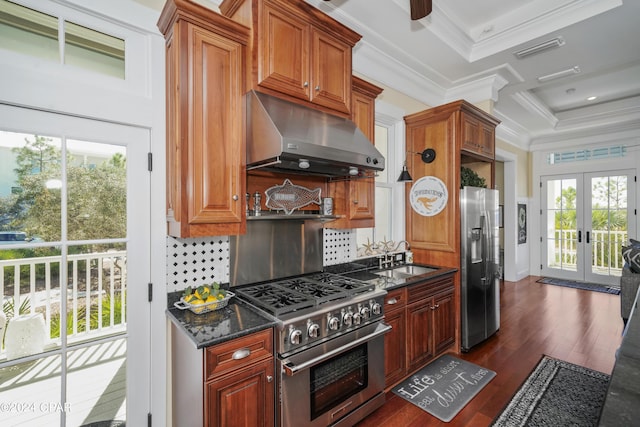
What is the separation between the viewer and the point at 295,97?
2.09 metres

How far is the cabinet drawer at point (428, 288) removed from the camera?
8.71ft

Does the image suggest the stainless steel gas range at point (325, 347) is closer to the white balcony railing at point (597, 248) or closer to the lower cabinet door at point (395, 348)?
the lower cabinet door at point (395, 348)

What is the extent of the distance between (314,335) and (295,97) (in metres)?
1.57

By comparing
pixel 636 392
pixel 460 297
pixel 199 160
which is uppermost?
pixel 199 160

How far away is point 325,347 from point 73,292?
58.1 inches

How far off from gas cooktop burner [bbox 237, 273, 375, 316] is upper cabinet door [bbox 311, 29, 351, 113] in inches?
53.9

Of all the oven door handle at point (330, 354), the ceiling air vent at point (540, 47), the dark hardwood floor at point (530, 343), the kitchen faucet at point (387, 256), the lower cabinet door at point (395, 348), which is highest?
the ceiling air vent at point (540, 47)

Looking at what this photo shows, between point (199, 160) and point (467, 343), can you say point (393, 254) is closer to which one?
point (467, 343)

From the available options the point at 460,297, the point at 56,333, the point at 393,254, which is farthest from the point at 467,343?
the point at 56,333

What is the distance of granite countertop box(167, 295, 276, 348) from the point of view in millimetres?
1485

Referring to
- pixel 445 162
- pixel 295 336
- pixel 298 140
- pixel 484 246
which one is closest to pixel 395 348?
pixel 295 336

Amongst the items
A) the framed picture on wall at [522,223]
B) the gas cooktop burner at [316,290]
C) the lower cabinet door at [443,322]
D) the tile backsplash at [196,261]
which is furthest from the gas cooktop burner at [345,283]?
the framed picture on wall at [522,223]

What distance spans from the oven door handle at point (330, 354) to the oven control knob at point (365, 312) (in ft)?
0.43

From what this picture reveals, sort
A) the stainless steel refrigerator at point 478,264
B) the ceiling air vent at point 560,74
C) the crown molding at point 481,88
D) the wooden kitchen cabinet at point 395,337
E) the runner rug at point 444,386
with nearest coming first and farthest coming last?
the runner rug at point 444,386 < the wooden kitchen cabinet at point 395,337 < the stainless steel refrigerator at point 478,264 < the ceiling air vent at point 560,74 < the crown molding at point 481,88
